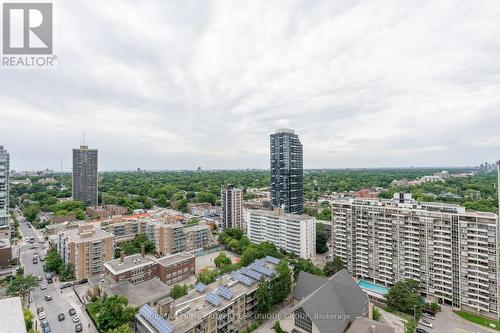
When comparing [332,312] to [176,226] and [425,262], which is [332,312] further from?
[176,226]

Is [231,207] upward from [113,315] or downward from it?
upward

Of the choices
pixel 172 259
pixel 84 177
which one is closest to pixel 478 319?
pixel 172 259

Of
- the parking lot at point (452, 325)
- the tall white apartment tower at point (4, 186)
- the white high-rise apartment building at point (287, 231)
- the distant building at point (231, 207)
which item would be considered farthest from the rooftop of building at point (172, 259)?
the tall white apartment tower at point (4, 186)

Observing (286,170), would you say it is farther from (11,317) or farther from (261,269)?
(11,317)

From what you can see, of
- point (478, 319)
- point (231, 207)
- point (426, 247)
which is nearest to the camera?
point (478, 319)

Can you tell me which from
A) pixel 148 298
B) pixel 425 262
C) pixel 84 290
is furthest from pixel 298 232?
pixel 84 290

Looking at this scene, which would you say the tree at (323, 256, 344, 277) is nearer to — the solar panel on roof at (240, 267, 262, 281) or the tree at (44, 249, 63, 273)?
the solar panel on roof at (240, 267, 262, 281)

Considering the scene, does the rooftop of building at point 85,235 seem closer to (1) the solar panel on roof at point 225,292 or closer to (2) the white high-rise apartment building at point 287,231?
(1) the solar panel on roof at point 225,292
